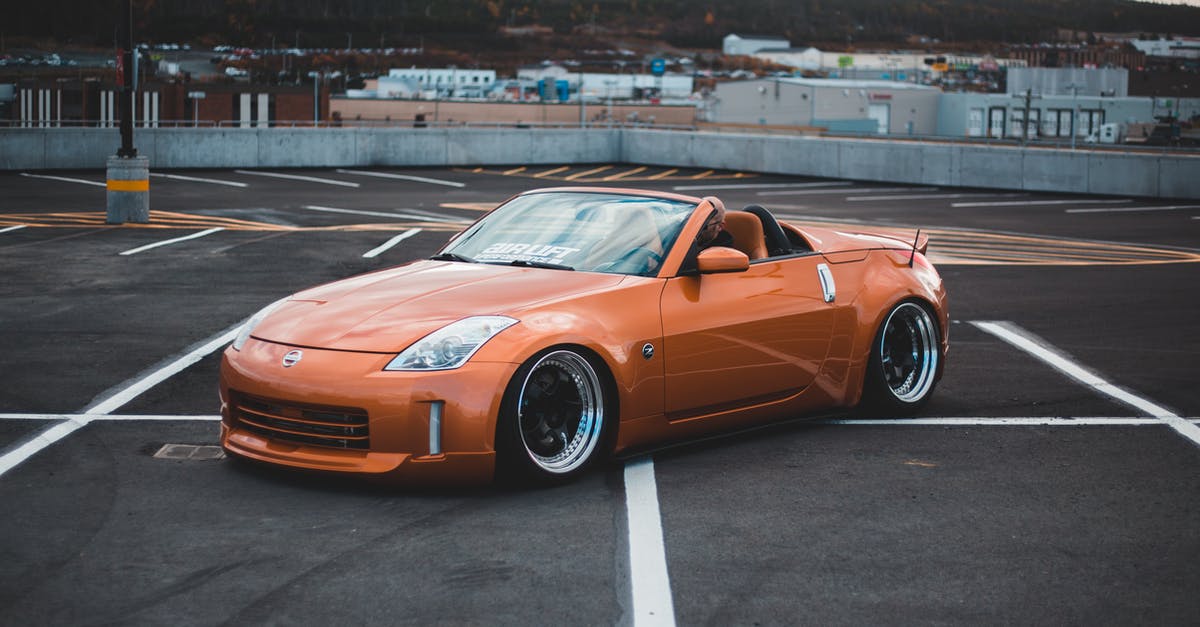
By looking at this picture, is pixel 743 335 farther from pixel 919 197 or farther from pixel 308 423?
pixel 919 197

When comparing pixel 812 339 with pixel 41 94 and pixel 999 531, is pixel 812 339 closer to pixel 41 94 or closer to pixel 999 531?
pixel 999 531

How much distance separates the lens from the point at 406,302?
647 centimetres

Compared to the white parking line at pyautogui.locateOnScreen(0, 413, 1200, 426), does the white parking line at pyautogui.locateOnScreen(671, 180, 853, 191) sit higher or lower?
higher

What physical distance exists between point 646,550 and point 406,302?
1867 mm

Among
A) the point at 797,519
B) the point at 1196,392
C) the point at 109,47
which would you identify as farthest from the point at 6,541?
the point at 109,47

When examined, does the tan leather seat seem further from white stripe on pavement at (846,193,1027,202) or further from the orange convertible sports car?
white stripe on pavement at (846,193,1027,202)

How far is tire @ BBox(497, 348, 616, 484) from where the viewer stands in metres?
6.04

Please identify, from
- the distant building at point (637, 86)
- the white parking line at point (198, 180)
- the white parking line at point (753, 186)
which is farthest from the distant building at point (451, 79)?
the white parking line at point (753, 186)

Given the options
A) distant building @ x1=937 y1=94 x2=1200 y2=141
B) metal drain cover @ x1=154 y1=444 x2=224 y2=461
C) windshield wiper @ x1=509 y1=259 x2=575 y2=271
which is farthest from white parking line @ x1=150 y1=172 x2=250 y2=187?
distant building @ x1=937 y1=94 x2=1200 y2=141

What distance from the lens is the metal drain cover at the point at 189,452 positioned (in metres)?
6.73

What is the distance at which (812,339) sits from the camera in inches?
294

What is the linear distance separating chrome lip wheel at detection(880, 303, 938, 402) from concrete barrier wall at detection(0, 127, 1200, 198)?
24.0m

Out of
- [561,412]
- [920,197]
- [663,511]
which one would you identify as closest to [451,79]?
[920,197]

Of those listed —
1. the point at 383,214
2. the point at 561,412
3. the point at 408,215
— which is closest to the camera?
the point at 561,412
